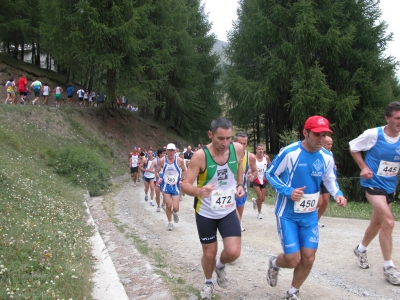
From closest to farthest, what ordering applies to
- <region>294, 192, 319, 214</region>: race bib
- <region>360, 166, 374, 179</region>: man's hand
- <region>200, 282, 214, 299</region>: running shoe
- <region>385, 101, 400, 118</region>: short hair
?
<region>294, 192, 319, 214</region>: race bib, <region>200, 282, 214, 299</region>: running shoe, <region>385, 101, 400, 118</region>: short hair, <region>360, 166, 374, 179</region>: man's hand

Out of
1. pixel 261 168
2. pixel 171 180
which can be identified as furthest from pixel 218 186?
pixel 261 168

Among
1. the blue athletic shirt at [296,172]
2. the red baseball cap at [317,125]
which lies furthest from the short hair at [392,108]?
the red baseball cap at [317,125]

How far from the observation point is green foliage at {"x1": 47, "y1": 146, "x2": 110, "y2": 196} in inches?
739

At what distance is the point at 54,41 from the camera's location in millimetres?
29297

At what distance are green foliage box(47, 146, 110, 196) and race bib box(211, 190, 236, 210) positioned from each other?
1425 cm

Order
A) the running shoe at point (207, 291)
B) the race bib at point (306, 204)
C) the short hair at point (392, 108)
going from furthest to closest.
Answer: the short hair at point (392, 108)
the running shoe at point (207, 291)
the race bib at point (306, 204)

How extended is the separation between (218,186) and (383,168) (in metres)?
2.51

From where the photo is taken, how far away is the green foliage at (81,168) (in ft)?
61.6

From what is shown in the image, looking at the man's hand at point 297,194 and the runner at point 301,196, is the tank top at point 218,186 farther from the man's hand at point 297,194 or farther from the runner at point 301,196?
the man's hand at point 297,194

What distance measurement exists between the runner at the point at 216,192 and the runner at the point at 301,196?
56 cm

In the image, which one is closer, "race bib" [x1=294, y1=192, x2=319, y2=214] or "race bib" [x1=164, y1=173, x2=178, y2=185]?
"race bib" [x1=294, y1=192, x2=319, y2=214]

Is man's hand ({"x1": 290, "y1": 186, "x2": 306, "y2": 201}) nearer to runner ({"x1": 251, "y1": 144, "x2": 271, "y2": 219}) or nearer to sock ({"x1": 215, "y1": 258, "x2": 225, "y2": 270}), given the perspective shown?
sock ({"x1": 215, "y1": 258, "x2": 225, "y2": 270})

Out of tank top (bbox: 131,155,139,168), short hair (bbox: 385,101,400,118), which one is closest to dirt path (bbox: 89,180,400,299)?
short hair (bbox: 385,101,400,118)

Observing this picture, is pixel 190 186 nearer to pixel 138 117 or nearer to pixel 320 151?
pixel 320 151
